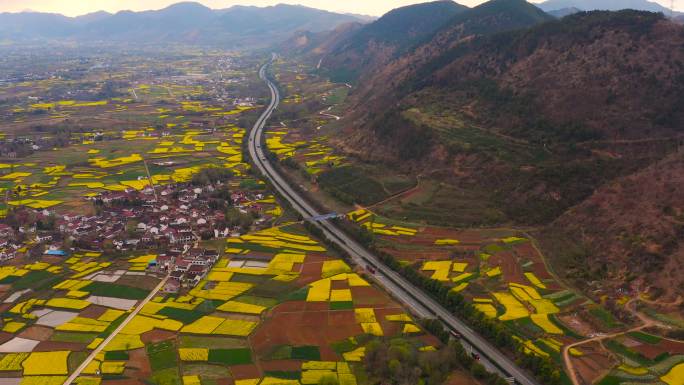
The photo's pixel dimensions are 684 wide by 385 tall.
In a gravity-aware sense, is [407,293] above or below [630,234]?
below

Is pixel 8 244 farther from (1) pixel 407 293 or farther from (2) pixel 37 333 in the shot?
(1) pixel 407 293

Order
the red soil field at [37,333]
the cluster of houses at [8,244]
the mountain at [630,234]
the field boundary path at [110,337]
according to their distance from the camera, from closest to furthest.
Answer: the field boundary path at [110,337] < the red soil field at [37,333] < the mountain at [630,234] < the cluster of houses at [8,244]

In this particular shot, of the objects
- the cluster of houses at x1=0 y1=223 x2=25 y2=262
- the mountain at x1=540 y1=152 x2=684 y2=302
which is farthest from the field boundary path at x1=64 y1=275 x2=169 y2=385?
the mountain at x1=540 y1=152 x2=684 y2=302

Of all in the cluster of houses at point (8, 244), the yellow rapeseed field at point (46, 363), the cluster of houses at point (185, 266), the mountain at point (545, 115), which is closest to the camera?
the yellow rapeseed field at point (46, 363)

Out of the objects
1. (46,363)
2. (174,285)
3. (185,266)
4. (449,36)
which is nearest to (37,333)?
(46,363)

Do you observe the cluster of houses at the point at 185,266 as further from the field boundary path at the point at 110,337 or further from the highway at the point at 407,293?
the highway at the point at 407,293

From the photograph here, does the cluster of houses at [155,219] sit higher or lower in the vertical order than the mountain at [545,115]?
lower

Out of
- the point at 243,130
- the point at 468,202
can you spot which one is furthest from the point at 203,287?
the point at 243,130

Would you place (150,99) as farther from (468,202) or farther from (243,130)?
(468,202)

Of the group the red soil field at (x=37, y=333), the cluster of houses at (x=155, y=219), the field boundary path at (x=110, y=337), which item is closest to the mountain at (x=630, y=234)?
the cluster of houses at (x=155, y=219)

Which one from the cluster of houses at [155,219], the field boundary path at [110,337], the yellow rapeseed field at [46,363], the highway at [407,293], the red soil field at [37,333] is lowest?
the red soil field at [37,333]

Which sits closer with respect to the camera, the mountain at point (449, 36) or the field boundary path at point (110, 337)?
the field boundary path at point (110, 337)
